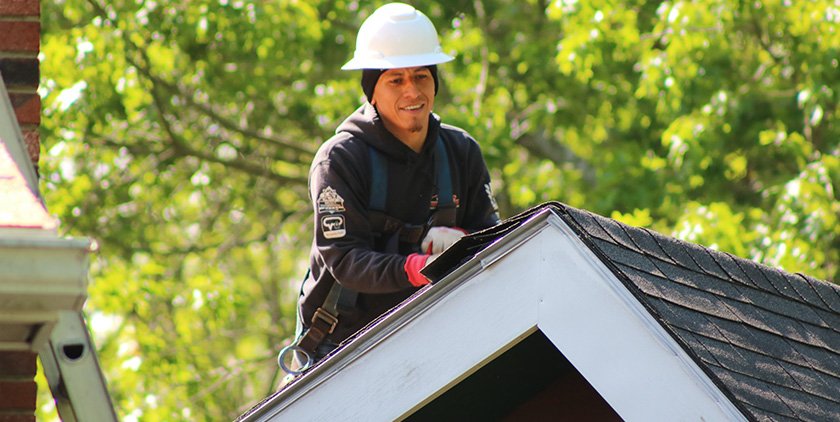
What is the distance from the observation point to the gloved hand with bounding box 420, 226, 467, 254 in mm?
3396

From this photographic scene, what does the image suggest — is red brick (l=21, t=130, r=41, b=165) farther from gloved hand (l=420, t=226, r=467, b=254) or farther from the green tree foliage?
the green tree foliage

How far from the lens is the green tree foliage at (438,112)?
302 inches

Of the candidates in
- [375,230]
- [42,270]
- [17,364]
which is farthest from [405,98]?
[42,270]

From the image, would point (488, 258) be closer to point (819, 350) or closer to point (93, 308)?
point (819, 350)

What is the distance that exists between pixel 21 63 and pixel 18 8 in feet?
0.50

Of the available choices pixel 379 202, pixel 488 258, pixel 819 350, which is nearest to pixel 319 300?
pixel 379 202

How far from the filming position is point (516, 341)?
8.21 feet

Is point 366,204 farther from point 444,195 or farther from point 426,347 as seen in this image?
point 426,347

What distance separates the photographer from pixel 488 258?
2.50 m

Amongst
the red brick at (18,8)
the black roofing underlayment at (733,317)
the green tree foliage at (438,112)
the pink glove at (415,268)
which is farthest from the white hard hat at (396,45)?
the green tree foliage at (438,112)

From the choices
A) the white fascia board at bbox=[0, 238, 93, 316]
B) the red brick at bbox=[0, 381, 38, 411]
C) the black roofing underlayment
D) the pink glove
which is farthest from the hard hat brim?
the white fascia board at bbox=[0, 238, 93, 316]

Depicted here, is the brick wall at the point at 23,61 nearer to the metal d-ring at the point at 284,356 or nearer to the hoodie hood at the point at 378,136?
the metal d-ring at the point at 284,356

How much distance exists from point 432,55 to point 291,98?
6.54 m

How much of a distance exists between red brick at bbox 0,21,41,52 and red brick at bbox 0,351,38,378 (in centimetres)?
82
